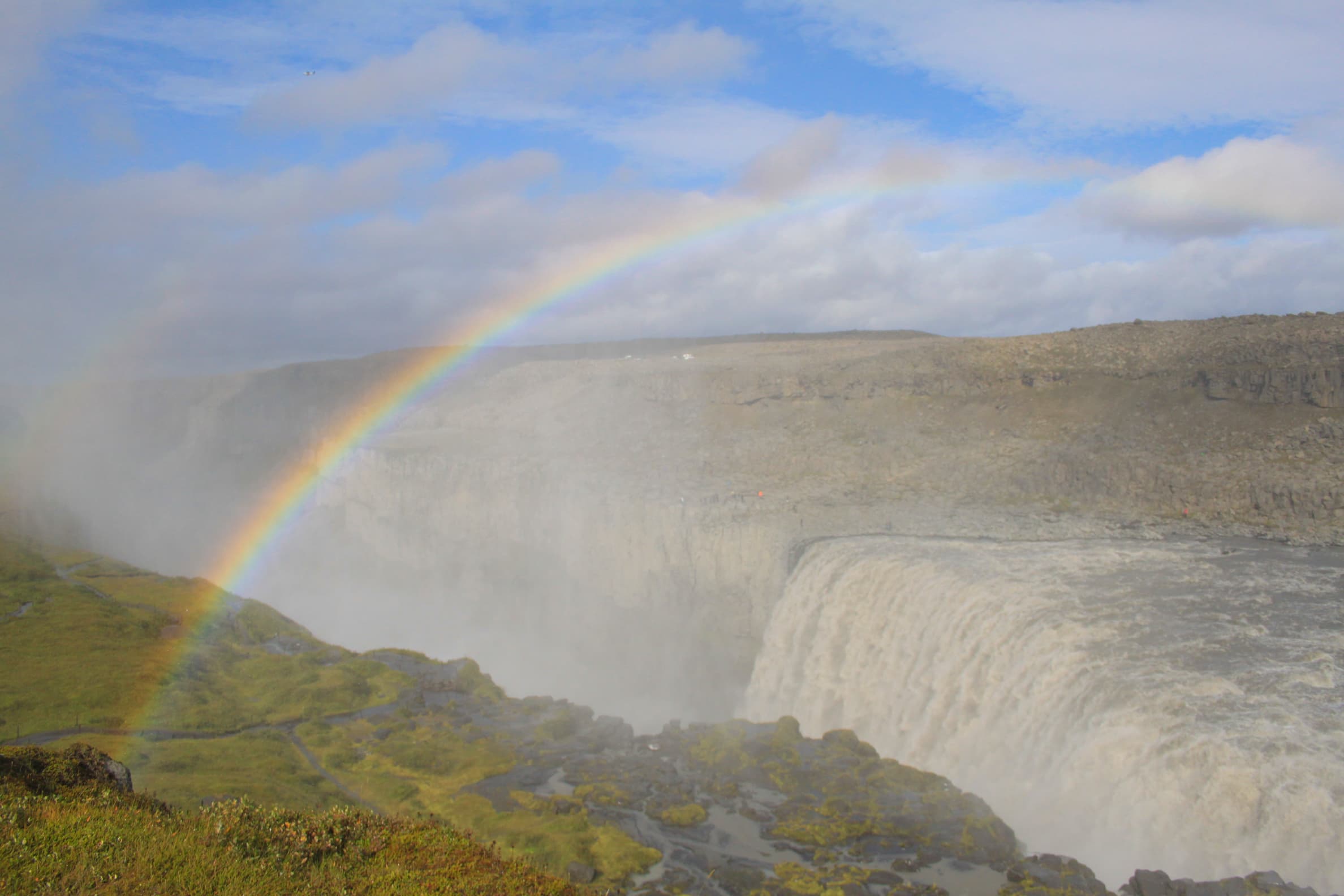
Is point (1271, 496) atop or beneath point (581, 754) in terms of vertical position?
atop

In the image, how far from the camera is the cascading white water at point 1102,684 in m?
17.1

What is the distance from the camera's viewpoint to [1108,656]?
73.6 feet

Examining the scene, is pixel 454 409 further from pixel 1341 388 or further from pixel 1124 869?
pixel 1124 869

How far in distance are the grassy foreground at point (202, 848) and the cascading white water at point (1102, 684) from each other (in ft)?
37.7

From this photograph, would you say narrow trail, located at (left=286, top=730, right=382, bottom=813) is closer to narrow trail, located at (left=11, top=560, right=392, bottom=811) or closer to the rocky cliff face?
narrow trail, located at (left=11, top=560, right=392, bottom=811)

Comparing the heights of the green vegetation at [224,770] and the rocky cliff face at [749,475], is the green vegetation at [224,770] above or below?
below

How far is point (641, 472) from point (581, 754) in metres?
26.4

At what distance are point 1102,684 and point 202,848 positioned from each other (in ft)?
59.2

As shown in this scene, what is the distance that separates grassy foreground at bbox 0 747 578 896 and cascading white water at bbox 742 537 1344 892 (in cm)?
1148

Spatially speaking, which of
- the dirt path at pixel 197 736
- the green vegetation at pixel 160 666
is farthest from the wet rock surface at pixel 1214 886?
the green vegetation at pixel 160 666

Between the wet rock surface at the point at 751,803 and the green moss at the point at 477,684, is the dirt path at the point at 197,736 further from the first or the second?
the green moss at the point at 477,684

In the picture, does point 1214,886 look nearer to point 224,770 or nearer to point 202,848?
point 202,848

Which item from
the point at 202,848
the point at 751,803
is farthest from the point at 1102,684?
the point at 202,848

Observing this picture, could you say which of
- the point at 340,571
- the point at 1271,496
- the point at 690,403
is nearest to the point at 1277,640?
the point at 1271,496
